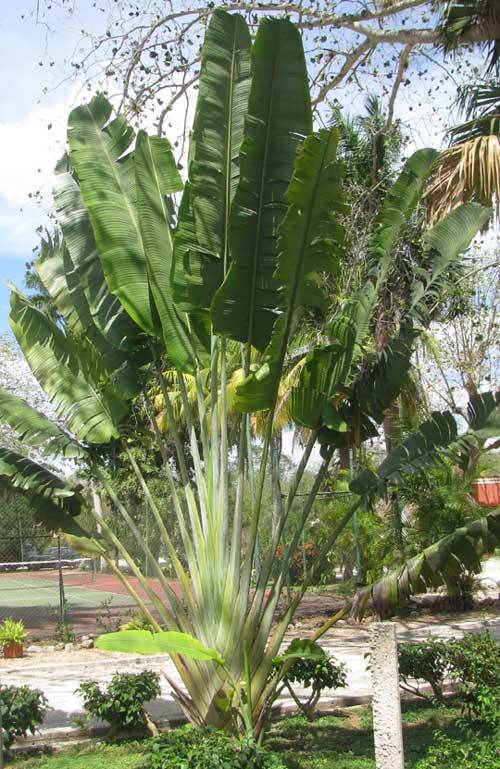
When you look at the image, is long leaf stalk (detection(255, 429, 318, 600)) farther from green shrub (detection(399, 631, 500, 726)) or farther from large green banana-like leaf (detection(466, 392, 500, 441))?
green shrub (detection(399, 631, 500, 726))

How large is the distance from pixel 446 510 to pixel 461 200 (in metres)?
8.14

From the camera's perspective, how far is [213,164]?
6730mm

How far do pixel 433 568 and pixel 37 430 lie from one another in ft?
12.7

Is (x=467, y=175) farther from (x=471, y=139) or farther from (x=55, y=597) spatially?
(x=55, y=597)

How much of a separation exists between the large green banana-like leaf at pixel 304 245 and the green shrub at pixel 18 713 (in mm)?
3494

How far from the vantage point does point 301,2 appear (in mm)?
10664

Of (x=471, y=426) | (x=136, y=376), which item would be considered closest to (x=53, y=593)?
(x=136, y=376)

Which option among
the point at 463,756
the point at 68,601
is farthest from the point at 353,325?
the point at 68,601

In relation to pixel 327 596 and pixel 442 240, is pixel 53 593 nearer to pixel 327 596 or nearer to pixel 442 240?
pixel 327 596

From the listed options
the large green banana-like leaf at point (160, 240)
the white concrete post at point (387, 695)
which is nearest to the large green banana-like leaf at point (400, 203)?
the large green banana-like leaf at point (160, 240)

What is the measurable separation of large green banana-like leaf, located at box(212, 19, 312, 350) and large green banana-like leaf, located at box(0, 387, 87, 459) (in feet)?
6.51

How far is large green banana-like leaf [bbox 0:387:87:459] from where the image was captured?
7562 mm

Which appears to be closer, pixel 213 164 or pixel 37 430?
pixel 213 164

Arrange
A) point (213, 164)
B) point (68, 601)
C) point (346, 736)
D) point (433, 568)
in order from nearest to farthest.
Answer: point (433, 568)
point (213, 164)
point (346, 736)
point (68, 601)
